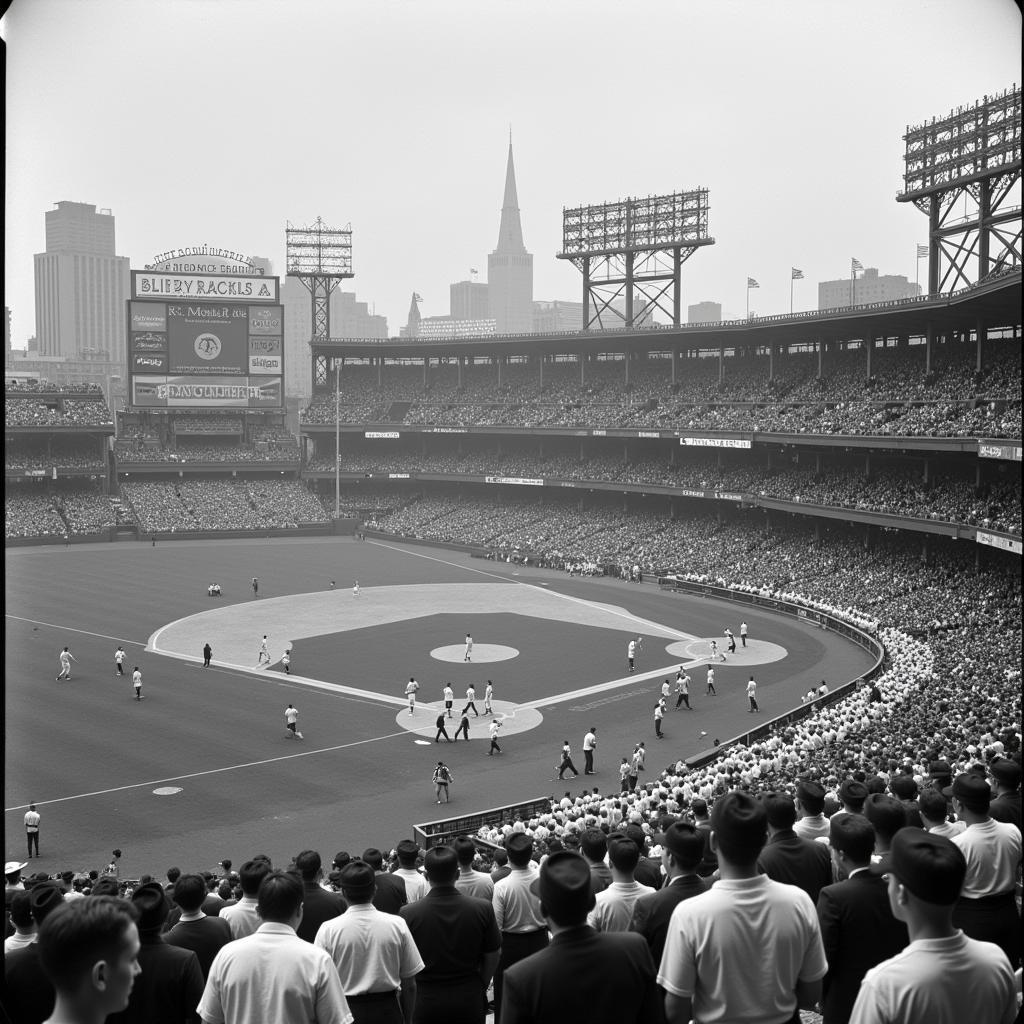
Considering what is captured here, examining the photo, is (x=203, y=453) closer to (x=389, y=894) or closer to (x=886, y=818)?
(x=389, y=894)

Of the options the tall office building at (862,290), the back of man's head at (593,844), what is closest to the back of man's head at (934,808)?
the back of man's head at (593,844)

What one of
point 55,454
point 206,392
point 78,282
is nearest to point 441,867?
point 55,454

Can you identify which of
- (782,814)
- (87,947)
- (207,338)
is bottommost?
(782,814)

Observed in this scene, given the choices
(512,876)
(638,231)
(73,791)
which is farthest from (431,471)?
(512,876)

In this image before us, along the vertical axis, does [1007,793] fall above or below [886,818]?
below

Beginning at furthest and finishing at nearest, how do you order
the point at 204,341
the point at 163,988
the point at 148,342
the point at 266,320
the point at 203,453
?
the point at 203,453
the point at 266,320
the point at 204,341
the point at 148,342
the point at 163,988

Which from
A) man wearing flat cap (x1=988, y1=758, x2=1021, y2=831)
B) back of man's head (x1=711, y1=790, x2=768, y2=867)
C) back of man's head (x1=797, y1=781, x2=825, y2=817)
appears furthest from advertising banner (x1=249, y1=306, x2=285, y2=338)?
back of man's head (x1=711, y1=790, x2=768, y2=867)

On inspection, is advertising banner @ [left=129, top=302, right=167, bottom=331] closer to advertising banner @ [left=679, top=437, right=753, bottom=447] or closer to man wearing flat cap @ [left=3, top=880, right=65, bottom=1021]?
advertising banner @ [left=679, top=437, right=753, bottom=447]

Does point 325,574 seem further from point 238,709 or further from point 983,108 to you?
point 983,108
